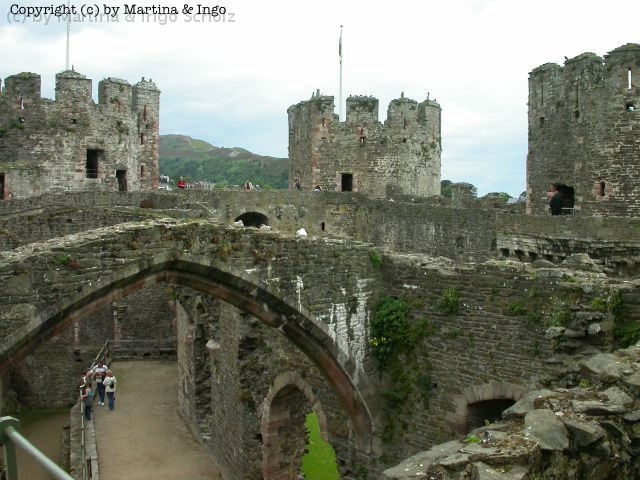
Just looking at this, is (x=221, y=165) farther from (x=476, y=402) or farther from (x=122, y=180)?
(x=476, y=402)

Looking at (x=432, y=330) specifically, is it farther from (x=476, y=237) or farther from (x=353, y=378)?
(x=476, y=237)

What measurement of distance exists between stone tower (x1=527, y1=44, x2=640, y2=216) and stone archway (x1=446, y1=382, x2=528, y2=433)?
1190 centimetres

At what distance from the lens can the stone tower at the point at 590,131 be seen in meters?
18.4

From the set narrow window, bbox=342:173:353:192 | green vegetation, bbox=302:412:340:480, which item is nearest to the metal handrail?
green vegetation, bbox=302:412:340:480

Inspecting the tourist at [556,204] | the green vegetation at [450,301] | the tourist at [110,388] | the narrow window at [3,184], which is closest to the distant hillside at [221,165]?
the narrow window at [3,184]

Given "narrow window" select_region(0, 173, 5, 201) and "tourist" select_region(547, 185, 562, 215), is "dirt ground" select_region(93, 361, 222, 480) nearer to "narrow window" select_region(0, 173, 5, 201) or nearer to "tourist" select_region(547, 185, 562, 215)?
"narrow window" select_region(0, 173, 5, 201)

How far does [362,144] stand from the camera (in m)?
28.8

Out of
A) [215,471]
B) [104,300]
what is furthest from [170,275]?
[215,471]

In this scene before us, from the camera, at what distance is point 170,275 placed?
829cm

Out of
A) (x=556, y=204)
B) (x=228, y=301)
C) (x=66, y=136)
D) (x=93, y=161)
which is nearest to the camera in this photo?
(x=228, y=301)

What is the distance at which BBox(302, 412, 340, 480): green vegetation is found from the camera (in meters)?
13.7

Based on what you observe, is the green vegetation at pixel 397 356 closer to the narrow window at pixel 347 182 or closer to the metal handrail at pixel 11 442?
the metal handrail at pixel 11 442

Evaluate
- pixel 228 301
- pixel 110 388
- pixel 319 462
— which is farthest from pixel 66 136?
pixel 228 301

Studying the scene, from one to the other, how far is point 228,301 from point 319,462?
6598mm
